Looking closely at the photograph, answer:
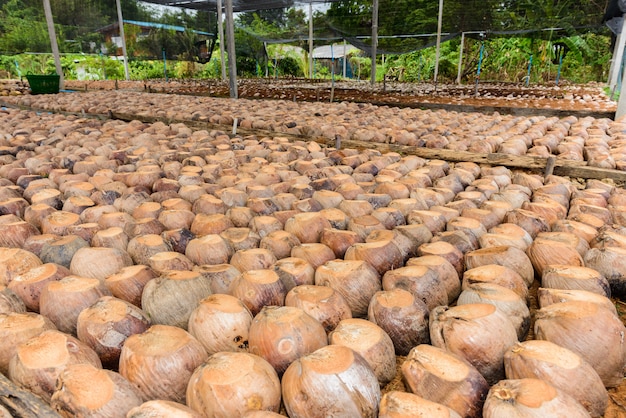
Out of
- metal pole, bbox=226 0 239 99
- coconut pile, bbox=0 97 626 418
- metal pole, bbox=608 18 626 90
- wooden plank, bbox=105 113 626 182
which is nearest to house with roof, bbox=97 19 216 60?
metal pole, bbox=226 0 239 99

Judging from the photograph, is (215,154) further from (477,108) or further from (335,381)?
(477,108)

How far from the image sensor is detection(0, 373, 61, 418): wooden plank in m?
0.99

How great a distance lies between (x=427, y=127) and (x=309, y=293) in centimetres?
376

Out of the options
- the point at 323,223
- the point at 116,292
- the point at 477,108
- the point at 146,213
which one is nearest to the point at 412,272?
the point at 323,223

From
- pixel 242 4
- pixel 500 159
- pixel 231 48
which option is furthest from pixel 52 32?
pixel 500 159

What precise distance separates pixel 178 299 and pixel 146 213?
0.94 meters

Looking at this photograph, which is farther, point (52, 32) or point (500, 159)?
point (52, 32)

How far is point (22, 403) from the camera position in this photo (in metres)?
1.03

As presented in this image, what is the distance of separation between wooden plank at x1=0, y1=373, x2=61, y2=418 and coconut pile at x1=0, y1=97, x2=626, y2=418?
26 mm

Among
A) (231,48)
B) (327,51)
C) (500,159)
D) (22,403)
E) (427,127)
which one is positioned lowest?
(22,403)

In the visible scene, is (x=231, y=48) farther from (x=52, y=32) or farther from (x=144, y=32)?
(x=144, y=32)

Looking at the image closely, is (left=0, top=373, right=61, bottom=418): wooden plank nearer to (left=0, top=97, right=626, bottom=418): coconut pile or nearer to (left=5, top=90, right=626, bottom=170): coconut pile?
(left=0, top=97, right=626, bottom=418): coconut pile

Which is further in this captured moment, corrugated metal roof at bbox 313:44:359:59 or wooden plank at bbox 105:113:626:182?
corrugated metal roof at bbox 313:44:359:59

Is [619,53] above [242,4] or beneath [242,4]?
beneath
